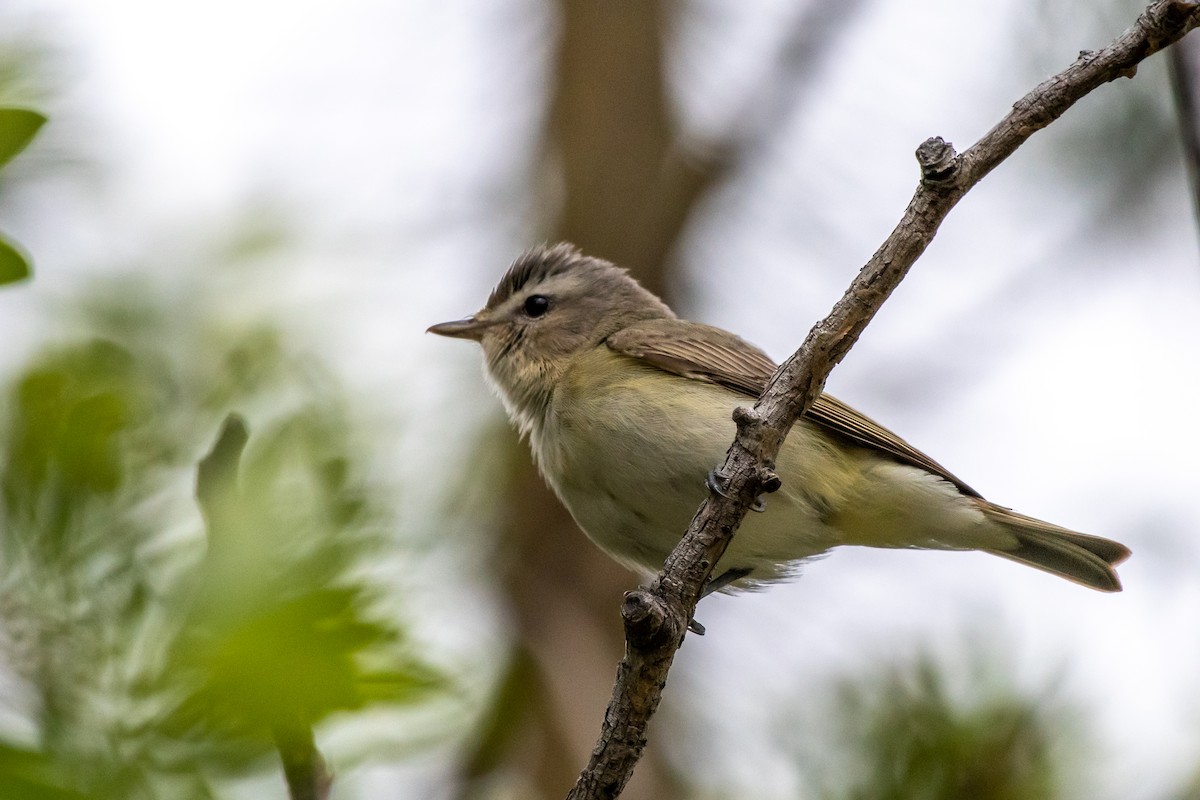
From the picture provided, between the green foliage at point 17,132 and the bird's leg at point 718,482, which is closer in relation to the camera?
the green foliage at point 17,132

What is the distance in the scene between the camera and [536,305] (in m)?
5.10

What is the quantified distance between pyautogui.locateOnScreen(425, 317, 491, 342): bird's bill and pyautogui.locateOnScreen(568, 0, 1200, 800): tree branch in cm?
243

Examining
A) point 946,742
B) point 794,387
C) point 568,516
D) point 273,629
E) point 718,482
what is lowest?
point 568,516

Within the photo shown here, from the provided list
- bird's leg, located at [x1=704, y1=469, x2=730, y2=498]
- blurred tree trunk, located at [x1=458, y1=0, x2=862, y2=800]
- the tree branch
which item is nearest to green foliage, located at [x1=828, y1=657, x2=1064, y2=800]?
the tree branch

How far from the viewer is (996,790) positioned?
289 cm

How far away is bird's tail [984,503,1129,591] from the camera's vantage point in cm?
439

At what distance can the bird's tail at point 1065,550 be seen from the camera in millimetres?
4387

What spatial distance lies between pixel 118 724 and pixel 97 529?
0.34 meters

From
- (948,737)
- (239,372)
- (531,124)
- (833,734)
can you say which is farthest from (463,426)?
(239,372)

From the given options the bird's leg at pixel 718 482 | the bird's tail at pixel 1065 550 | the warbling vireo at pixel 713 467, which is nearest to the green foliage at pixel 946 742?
the bird's leg at pixel 718 482

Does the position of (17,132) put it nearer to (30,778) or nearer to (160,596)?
(160,596)

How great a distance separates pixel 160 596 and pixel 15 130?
53 centimetres

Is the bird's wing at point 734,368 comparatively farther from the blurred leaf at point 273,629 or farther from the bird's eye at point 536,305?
the blurred leaf at point 273,629

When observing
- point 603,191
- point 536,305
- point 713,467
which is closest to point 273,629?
point 713,467
